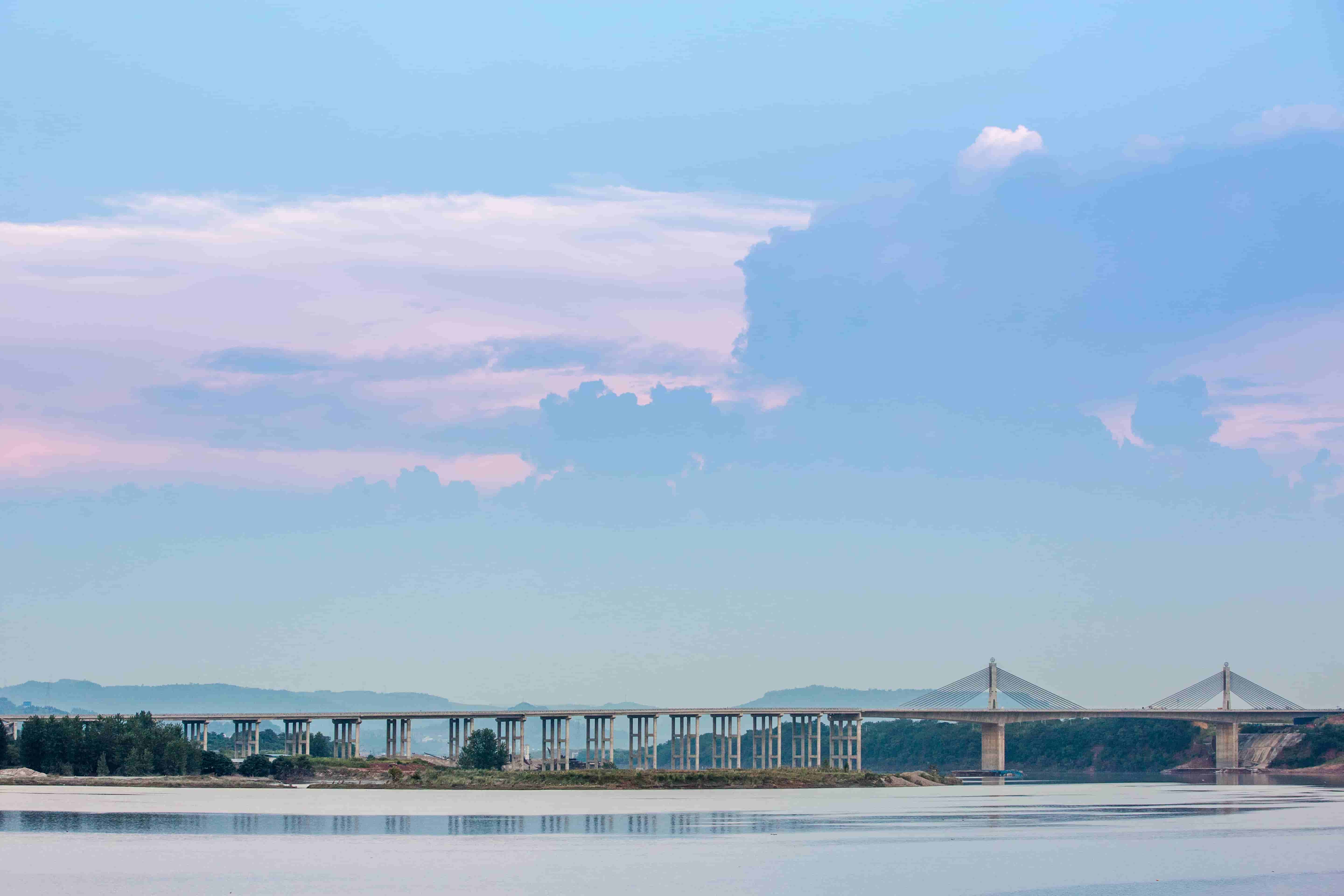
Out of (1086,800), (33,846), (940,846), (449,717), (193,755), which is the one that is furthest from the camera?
(449,717)

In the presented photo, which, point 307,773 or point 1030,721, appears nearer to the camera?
point 307,773

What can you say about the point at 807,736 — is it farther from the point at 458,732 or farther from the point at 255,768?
the point at 255,768

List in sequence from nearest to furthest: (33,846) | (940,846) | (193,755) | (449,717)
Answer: (33,846) → (940,846) → (193,755) → (449,717)

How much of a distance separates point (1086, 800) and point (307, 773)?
55596 millimetres

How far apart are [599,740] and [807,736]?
23.8 meters

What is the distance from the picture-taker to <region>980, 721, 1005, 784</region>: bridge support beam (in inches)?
7037

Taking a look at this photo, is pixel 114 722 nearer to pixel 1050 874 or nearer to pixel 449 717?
pixel 449 717

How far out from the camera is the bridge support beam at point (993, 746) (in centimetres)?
17875

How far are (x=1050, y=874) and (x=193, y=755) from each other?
76.6m

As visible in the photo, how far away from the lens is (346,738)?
526 ft

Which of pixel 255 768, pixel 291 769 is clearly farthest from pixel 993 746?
pixel 255 768

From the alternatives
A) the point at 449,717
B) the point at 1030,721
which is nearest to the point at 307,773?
the point at 449,717

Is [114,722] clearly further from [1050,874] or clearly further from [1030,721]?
[1030,721]

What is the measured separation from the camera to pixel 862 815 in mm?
78438
